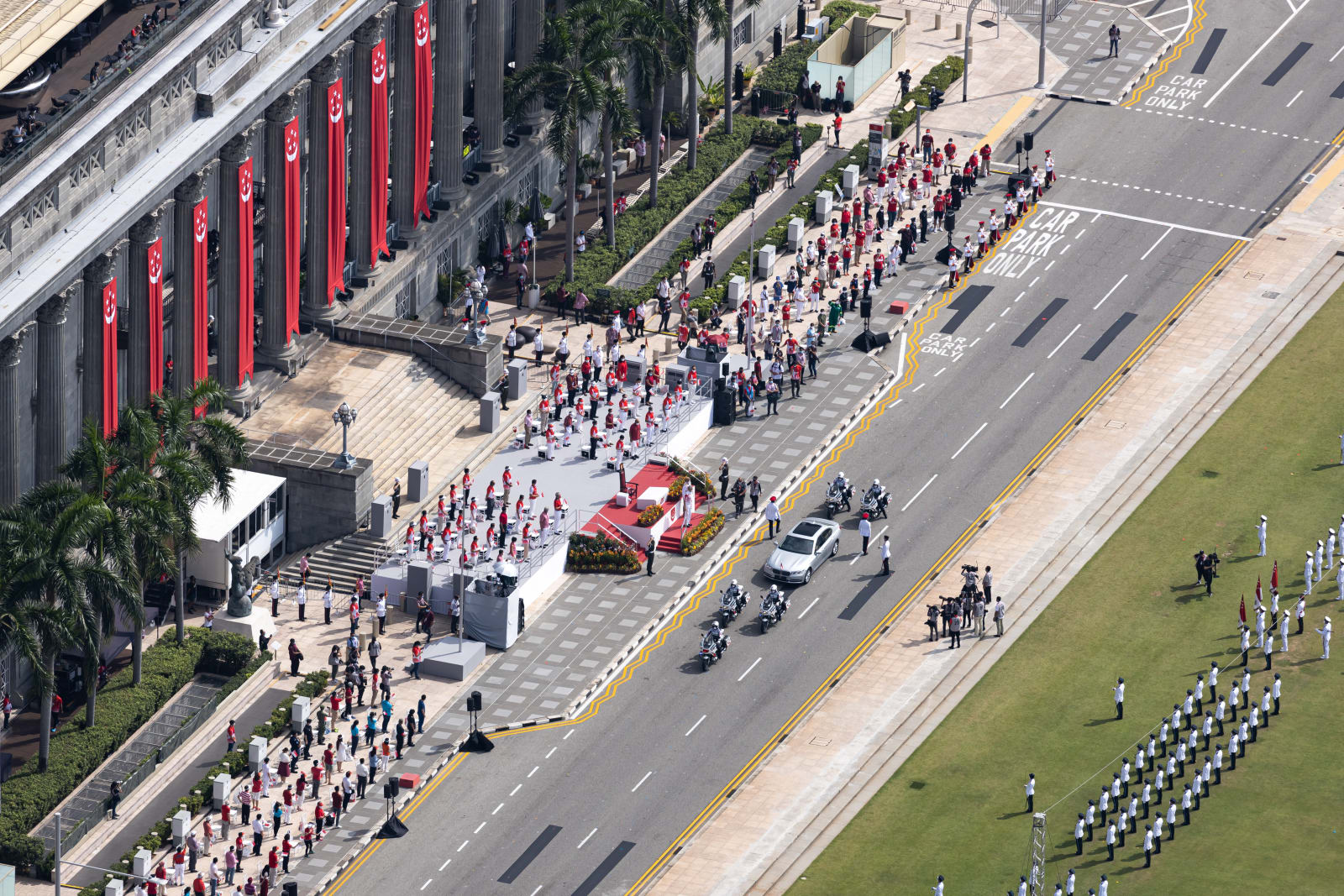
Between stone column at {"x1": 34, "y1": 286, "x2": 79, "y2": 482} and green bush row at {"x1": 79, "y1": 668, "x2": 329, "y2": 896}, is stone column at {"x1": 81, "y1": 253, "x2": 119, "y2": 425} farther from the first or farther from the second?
green bush row at {"x1": 79, "y1": 668, "x2": 329, "y2": 896}

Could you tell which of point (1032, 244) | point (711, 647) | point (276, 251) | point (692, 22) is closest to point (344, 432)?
point (276, 251)

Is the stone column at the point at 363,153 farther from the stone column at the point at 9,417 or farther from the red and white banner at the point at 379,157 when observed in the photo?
the stone column at the point at 9,417

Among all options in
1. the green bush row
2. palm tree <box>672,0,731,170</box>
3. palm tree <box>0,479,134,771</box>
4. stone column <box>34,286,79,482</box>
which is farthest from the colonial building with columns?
the green bush row

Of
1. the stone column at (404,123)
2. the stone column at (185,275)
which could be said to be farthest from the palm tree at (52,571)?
the stone column at (404,123)

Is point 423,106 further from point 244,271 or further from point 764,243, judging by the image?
point 764,243

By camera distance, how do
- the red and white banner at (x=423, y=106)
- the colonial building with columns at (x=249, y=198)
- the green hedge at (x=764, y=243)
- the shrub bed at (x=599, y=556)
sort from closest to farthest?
the colonial building with columns at (x=249, y=198) → the shrub bed at (x=599, y=556) → the red and white banner at (x=423, y=106) → the green hedge at (x=764, y=243)

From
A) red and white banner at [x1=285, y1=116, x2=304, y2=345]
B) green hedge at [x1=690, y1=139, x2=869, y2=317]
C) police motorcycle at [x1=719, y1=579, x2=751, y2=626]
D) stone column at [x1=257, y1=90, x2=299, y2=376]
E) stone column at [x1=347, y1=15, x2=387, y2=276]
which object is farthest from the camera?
green hedge at [x1=690, y1=139, x2=869, y2=317]
